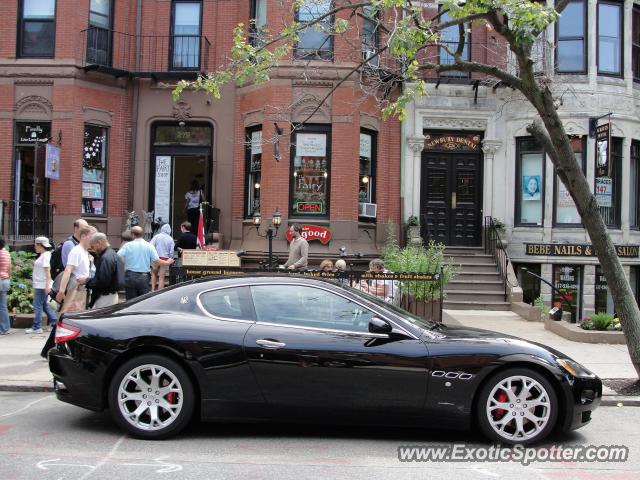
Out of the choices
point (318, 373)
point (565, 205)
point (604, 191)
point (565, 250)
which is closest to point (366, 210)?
point (565, 250)

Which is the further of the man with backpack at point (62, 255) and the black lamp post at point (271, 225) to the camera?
the black lamp post at point (271, 225)

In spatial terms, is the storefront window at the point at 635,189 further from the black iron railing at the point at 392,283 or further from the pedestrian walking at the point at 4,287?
the pedestrian walking at the point at 4,287

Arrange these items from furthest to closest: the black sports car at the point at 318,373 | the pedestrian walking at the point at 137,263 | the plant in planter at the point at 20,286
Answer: the plant in planter at the point at 20,286, the pedestrian walking at the point at 137,263, the black sports car at the point at 318,373

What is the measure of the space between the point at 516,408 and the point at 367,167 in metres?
12.0

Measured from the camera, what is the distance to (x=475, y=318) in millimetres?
13852

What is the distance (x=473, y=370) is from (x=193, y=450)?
2.49 m

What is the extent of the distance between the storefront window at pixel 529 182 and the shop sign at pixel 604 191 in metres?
1.42

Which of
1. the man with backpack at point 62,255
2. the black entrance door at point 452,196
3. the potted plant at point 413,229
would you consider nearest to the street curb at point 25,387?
the man with backpack at point 62,255

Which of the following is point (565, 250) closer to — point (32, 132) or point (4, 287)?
point (4, 287)

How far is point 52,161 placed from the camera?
1555cm

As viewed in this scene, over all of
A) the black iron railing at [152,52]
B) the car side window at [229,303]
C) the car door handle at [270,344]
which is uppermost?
the black iron railing at [152,52]

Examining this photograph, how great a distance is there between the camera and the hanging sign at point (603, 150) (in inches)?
604

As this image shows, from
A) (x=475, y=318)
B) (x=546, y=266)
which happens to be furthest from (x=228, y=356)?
(x=546, y=266)

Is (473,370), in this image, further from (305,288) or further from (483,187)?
(483,187)
